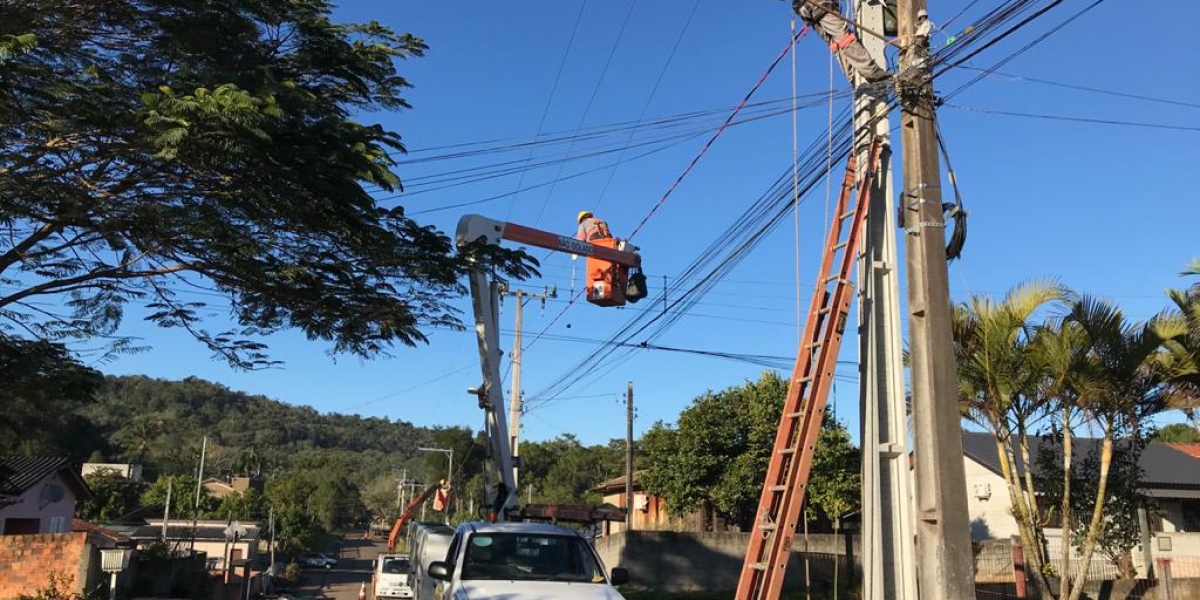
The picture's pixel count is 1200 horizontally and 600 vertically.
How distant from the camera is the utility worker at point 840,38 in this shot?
8797 millimetres

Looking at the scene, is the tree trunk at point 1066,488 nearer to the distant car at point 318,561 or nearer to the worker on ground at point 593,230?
the worker on ground at point 593,230

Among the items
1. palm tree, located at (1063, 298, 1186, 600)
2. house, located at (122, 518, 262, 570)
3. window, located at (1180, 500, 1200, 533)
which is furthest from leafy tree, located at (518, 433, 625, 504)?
palm tree, located at (1063, 298, 1186, 600)

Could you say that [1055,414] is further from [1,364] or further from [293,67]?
[1,364]

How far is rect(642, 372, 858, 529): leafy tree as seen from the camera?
1005 inches

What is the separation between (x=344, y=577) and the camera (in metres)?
65.2

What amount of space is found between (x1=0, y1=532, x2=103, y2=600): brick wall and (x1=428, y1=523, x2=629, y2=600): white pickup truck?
1358 cm

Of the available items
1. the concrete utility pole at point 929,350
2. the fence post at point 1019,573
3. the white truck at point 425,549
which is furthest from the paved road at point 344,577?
the concrete utility pole at point 929,350

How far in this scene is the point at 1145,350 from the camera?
1123cm

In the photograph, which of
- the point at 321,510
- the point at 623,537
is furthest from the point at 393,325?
the point at 321,510

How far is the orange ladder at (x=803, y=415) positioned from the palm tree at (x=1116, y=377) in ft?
15.1

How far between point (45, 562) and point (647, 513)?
2458 cm

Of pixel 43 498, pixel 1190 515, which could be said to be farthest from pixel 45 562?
pixel 1190 515

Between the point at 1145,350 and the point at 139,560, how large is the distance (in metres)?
23.7

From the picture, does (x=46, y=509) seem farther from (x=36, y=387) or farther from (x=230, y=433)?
(x=230, y=433)
